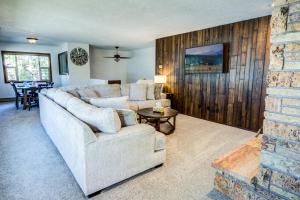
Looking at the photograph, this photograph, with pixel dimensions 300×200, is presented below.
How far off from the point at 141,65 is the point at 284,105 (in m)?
7.83

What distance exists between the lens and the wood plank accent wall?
3.65 metres

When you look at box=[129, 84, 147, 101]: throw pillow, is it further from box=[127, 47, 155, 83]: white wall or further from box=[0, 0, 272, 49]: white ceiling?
box=[127, 47, 155, 83]: white wall

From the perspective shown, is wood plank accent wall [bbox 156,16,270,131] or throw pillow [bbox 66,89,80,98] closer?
wood plank accent wall [bbox 156,16,270,131]

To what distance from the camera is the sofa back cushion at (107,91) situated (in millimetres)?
4656

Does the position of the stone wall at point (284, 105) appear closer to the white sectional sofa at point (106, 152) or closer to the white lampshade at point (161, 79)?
the white sectional sofa at point (106, 152)

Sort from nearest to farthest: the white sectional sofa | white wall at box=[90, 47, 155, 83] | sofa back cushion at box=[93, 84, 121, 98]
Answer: the white sectional sofa → sofa back cushion at box=[93, 84, 121, 98] → white wall at box=[90, 47, 155, 83]

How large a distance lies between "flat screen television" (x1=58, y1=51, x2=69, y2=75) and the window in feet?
1.55

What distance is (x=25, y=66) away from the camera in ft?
24.3

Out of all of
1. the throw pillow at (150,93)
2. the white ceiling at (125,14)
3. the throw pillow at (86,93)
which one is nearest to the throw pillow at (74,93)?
the throw pillow at (86,93)

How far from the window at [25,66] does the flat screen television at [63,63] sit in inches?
18.6

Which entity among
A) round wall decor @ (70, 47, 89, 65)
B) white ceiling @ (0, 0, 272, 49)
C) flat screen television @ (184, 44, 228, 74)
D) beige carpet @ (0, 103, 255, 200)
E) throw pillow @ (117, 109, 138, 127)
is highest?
white ceiling @ (0, 0, 272, 49)

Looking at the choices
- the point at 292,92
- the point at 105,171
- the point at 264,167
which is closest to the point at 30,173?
the point at 105,171

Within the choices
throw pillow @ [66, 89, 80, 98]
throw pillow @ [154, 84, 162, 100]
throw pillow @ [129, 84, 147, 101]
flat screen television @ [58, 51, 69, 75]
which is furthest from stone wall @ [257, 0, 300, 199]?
flat screen television @ [58, 51, 69, 75]

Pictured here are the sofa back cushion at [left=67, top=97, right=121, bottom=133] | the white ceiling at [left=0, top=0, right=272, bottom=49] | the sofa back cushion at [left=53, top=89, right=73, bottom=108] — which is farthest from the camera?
the white ceiling at [left=0, top=0, right=272, bottom=49]
